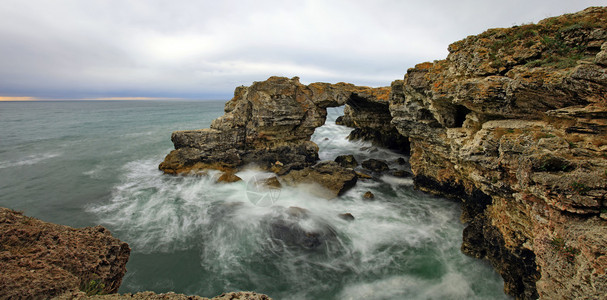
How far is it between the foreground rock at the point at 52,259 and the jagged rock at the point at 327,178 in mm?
12537

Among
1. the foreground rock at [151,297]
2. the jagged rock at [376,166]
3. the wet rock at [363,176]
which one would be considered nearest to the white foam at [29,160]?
the wet rock at [363,176]

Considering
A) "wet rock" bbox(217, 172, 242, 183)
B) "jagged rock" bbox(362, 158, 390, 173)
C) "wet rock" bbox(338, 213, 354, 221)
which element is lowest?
"wet rock" bbox(338, 213, 354, 221)

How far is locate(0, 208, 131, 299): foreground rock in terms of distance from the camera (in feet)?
11.1

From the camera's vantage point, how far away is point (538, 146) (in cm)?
645

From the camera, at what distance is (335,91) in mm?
21641

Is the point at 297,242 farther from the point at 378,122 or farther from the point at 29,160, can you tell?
the point at 29,160

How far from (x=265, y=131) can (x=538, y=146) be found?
695 inches

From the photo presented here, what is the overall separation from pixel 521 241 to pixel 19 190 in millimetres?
29806

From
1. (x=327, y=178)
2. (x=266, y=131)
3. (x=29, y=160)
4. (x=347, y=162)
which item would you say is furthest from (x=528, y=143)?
(x=29, y=160)

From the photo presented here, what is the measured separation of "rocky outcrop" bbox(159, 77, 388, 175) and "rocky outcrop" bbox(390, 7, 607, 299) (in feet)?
37.3

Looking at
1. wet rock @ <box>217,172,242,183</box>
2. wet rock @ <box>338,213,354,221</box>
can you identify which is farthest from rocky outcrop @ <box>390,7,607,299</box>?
wet rock @ <box>217,172,242,183</box>

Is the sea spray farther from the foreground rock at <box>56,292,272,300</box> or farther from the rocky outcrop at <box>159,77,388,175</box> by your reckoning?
the foreground rock at <box>56,292,272,300</box>

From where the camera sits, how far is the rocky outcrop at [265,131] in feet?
67.2

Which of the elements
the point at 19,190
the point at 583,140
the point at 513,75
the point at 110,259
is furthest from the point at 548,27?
the point at 19,190
